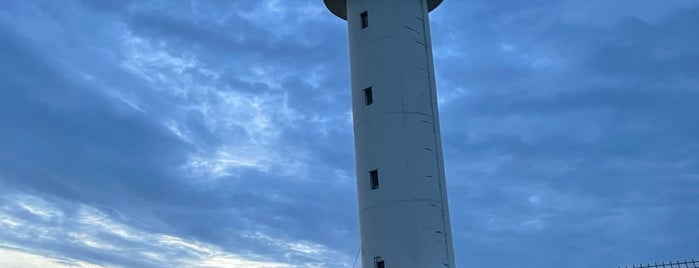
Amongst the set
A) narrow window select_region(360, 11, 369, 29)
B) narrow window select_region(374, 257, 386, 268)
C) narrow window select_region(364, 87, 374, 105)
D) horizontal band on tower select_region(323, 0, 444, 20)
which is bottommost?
narrow window select_region(374, 257, 386, 268)

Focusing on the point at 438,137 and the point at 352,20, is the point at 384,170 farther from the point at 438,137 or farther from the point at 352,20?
the point at 352,20

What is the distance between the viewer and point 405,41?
2669cm

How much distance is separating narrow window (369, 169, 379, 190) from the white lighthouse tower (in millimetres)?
38

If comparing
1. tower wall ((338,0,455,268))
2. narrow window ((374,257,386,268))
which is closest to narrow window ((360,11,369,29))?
tower wall ((338,0,455,268))

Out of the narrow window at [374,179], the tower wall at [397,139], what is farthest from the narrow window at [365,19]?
the narrow window at [374,179]

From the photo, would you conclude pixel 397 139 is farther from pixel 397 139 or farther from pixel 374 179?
pixel 374 179

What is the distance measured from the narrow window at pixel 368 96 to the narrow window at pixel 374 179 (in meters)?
2.92

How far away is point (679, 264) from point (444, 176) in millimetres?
8603

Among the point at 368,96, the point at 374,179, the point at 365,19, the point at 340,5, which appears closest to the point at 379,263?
Result: the point at 374,179

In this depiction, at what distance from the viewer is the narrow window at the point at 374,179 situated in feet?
81.6

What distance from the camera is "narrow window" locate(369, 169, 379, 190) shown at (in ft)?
81.6

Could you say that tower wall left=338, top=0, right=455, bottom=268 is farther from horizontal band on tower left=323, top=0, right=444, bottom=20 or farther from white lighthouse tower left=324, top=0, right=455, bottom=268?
horizontal band on tower left=323, top=0, right=444, bottom=20

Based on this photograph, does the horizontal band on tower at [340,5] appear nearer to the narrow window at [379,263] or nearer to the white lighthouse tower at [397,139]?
the white lighthouse tower at [397,139]

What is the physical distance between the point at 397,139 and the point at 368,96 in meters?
2.55
